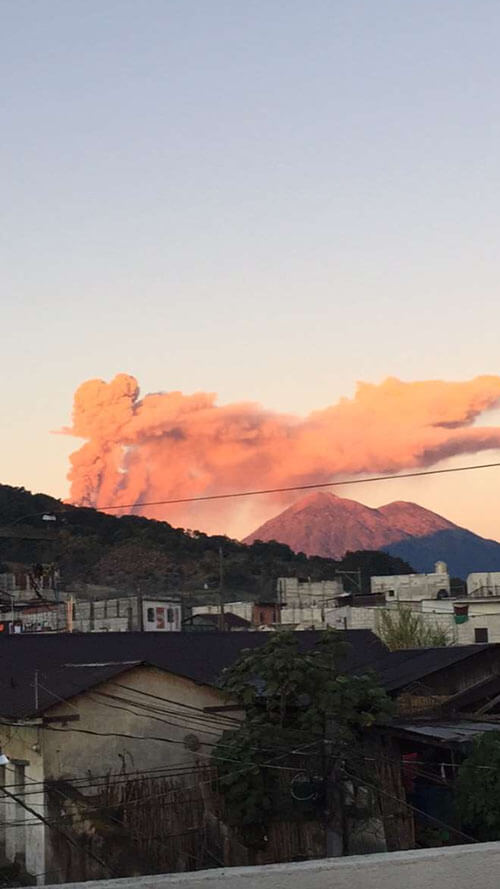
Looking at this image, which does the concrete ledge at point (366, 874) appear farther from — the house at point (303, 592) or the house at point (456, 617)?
the house at point (303, 592)

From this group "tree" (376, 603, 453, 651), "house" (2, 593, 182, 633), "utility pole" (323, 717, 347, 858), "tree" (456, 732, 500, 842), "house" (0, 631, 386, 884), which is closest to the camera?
"utility pole" (323, 717, 347, 858)

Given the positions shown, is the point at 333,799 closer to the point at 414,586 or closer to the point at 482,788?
the point at 482,788

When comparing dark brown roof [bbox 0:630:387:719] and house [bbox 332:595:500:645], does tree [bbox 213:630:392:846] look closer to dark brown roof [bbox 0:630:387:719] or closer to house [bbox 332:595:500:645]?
dark brown roof [bbox 0:630:387:719]

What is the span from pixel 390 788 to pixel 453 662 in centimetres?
777

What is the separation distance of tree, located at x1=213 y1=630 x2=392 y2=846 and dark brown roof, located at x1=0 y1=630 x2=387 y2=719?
185 centimetres

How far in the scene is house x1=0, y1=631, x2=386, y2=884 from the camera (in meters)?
24.1

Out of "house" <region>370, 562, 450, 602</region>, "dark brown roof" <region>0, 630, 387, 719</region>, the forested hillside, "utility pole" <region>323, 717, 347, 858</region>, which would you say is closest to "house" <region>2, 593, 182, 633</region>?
"house" <region>370, 562, 450, 602</region>

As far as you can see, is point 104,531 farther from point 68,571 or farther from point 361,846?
point 361,846

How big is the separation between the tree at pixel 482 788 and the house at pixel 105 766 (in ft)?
21.0

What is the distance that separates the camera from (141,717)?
1059 inches

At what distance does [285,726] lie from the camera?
84.5 ft

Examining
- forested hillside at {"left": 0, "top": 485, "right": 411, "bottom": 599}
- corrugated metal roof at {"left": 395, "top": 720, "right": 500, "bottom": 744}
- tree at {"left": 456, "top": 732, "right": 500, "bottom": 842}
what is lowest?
tree at {"left": 456, "top": 732, "right": 500, "bottom": 842}

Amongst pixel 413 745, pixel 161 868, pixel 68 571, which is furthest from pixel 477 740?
pixel 68 571

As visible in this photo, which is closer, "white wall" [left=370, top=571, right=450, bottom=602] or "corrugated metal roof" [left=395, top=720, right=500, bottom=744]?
"corrugated metal roof" [left=395, top=720, right=500, bottom=744]
